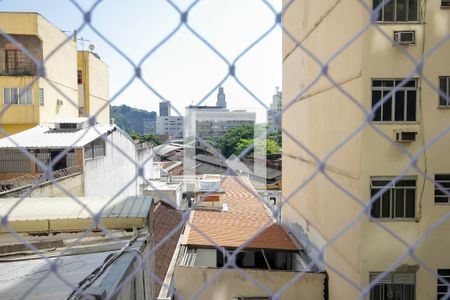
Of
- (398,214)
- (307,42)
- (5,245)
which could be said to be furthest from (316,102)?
(5,245)

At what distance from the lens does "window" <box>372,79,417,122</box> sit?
378 centimetres

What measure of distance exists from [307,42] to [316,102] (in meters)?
0.81

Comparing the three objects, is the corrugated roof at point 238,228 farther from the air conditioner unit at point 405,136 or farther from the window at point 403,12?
the window at point 403,12

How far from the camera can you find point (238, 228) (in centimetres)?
573

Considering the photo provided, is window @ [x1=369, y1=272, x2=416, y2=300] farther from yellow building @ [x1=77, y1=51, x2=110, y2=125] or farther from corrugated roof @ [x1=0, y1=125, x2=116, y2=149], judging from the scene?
yellow building @ [x1=77, y1=51, x2=110, y2=125]

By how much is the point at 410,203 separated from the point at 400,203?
100 millimetres

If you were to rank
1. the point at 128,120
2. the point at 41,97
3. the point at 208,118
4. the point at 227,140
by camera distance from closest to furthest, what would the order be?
the point at 208,118, the point at 128,120, the point at 227,140, the point at 41,97

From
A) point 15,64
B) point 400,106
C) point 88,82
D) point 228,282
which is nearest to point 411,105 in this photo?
point 400,106

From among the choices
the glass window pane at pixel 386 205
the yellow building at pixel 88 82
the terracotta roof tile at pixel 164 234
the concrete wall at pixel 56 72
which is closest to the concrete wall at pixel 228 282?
the terracotta roof tile at pixel 164 234

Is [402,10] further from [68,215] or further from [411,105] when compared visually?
[68,215]

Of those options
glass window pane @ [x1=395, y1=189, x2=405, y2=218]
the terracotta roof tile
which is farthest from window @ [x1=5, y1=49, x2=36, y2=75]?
glass window pane @ [x1=395, y1=189, x2=405, y2=218]

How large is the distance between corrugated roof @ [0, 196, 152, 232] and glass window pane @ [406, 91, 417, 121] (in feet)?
9.50

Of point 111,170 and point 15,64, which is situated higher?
point 15,64

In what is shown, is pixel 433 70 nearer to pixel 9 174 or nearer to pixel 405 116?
pixel 405 116
